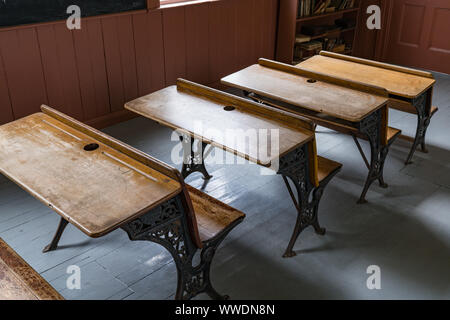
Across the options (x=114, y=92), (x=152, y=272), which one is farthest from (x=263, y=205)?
(x=114, y=92)

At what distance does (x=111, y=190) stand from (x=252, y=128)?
88 cm

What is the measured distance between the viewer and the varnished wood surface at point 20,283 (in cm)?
182

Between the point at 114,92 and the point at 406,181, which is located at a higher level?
the point at 114,92

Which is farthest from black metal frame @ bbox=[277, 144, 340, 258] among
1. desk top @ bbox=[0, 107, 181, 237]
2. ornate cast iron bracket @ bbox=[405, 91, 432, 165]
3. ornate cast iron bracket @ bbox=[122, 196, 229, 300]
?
ornate cast iron bracket @ bbox=[405, 91, 432, 165]

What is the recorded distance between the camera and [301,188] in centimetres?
254

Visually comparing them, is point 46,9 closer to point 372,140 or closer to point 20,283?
point 20,283

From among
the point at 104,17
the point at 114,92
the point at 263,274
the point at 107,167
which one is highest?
the point at 104,17

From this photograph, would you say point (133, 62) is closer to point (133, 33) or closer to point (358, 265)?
point (133, 33)

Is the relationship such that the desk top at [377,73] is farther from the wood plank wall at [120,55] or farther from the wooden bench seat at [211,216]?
the wooden bench seat at [211,216]

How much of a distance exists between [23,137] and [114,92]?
1896mm

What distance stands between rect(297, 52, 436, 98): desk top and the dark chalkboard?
63.9 inches

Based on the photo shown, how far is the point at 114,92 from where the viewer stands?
13.5 ft

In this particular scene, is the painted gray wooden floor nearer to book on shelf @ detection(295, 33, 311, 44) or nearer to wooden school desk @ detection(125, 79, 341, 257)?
wooden school desk @ detection(125, 79, 341, 257)

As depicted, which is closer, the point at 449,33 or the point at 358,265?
the point at 358,265
